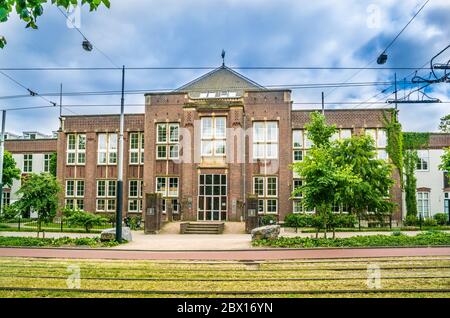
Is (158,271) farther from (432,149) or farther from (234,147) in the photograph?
(432,149)

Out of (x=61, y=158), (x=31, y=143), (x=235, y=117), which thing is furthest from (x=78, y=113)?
(x=235, y=117)

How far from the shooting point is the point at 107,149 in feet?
111

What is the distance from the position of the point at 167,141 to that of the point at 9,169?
18.5 metres

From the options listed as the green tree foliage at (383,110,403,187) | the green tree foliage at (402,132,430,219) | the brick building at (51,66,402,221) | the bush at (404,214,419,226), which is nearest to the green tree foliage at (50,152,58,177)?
the brick building at (51,66,402,221)

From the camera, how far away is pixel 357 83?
63.4 ft

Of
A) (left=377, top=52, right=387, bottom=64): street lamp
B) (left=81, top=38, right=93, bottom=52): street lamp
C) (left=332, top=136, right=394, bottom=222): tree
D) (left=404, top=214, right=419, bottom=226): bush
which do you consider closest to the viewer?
(left=81, top=38, right=93, bottom=52): street lamp

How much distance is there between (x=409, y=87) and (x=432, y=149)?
824 inches

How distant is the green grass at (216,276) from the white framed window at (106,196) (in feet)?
67.6

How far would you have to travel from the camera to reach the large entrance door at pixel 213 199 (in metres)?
29.1

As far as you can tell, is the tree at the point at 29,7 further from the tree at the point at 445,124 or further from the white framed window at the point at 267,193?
the tree at the point at 445,124

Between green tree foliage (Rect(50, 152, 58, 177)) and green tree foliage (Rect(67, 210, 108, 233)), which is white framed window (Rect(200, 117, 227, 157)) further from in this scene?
green tree foliage (Rect(50, 152, 58, 177))

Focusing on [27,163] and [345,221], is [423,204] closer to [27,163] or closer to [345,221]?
[345,221]

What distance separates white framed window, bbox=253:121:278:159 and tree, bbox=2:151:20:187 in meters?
25.4

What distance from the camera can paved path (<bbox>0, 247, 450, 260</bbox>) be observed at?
44.8 feet
